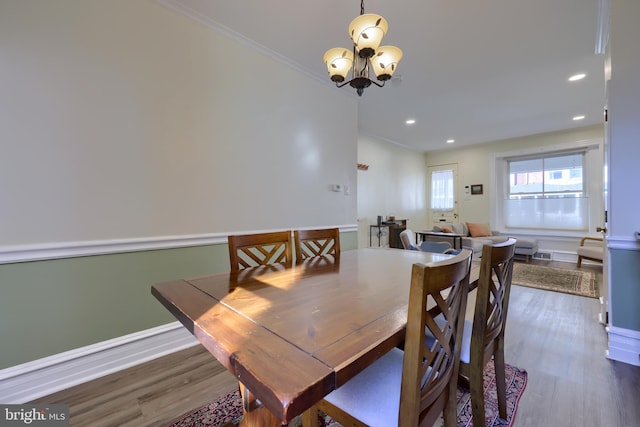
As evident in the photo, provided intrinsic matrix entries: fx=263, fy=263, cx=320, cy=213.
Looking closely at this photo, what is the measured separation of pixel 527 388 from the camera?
5.31 ft

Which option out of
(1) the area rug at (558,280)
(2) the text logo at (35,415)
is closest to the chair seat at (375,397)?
(2) the text logo at (35,415)

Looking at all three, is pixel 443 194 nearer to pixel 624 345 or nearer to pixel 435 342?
pixel 624 345

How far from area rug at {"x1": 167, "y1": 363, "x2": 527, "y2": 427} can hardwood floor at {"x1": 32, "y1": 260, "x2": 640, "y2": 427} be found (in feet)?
0.14

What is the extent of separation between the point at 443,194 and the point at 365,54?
6.30m

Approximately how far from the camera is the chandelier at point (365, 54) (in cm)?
148

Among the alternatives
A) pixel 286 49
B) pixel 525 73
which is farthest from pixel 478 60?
pixel 286 49

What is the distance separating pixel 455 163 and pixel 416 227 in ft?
6.27

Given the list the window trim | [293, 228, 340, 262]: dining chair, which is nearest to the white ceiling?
the window trim

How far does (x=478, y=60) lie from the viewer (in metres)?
2.80

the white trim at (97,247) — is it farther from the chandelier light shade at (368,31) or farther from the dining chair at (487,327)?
the dining chair at (487,327)

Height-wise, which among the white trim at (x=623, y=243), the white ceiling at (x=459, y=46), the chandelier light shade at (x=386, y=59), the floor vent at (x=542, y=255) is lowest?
the floor vent at (x=542, y=255)

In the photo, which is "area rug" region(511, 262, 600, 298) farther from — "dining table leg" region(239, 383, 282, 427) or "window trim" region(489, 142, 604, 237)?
"dining table leg" region(239, 383, 282, 427)

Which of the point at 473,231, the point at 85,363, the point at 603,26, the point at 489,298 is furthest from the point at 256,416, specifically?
the point at 473,231

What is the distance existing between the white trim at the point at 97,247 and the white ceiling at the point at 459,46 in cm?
183
